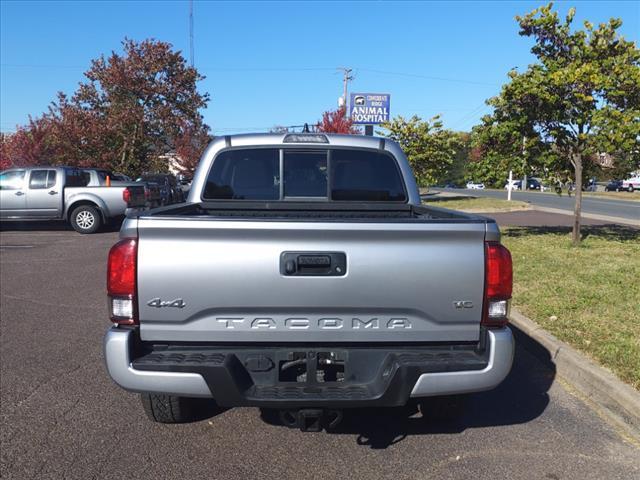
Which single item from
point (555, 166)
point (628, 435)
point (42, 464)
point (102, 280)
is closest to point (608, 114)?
point (555, 166)

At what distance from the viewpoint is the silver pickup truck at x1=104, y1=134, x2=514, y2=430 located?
300 cm

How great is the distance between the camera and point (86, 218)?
1609 centimetres

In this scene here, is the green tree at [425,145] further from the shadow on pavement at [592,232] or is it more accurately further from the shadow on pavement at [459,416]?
the shadow on pavement at [459,416]

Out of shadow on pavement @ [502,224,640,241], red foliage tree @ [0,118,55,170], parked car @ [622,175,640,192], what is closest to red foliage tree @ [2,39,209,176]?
red foliage tree @ [0,118,55,170]

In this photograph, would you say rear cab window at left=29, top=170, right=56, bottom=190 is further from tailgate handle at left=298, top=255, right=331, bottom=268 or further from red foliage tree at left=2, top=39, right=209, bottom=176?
tailgate handle at left=298, top=255, right=331, bottom=268

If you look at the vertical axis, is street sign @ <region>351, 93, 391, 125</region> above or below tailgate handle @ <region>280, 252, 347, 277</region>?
above

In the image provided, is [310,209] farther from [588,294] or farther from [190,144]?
[190,144]

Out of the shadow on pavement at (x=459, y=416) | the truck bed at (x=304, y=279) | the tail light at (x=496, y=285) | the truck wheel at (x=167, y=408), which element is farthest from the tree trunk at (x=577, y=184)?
the truck wheel at (x=167, y=408)

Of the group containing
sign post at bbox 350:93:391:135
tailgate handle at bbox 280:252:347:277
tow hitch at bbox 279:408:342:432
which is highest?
sign post at bbox 350:93:391:135

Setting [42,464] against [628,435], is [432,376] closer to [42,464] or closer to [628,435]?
[628,435]

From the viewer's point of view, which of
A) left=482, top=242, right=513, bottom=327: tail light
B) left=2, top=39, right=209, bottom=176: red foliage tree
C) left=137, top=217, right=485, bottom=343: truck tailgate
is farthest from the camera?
left=2, top=39, right=209, bottom=176: red foliage tree

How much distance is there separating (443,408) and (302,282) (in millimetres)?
1570

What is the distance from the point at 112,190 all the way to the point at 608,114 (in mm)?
12210

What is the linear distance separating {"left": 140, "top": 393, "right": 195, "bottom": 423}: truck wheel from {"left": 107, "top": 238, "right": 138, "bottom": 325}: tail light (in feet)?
2.90
